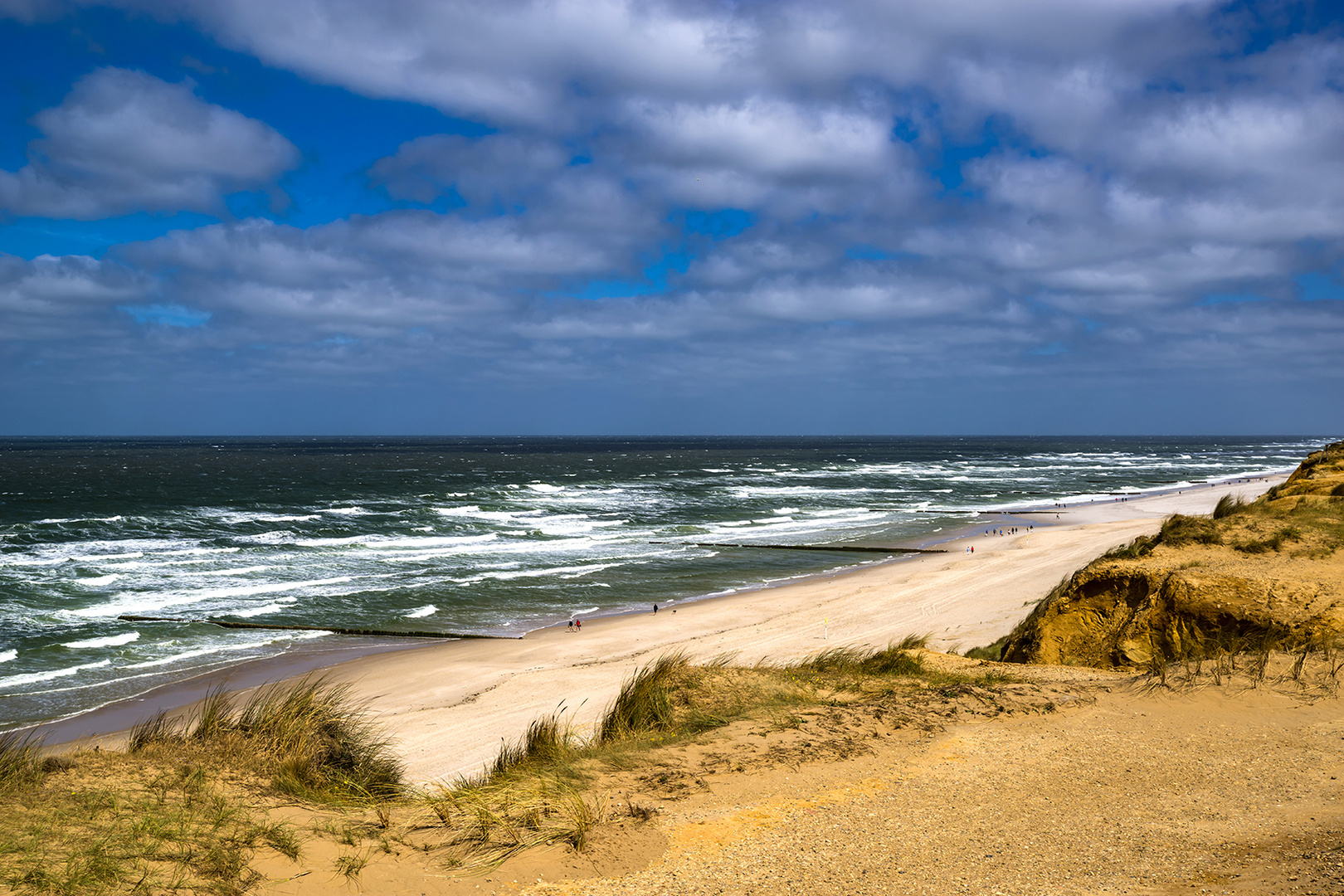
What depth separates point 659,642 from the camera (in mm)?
22500

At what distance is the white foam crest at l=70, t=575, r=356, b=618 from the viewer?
2602cm

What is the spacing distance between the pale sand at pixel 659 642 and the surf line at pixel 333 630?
0.87 meters

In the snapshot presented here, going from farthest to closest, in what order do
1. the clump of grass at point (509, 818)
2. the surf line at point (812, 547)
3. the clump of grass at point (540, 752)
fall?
the surf line at point (812, 547) < the clump of grass at point (540, 752) < the clump of grass at point (509, 818)

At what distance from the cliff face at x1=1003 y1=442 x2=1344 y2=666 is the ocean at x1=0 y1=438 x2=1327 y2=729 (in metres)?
16.8

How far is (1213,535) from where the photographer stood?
15.1 meters

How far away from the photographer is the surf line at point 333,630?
23.9 metres

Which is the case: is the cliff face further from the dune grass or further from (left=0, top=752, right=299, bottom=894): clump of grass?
(left=0, top=752, right=299, bottom=894): clump of grass

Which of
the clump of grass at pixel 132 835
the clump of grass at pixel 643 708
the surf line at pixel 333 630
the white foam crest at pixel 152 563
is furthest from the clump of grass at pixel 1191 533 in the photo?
the white foam crest at pixel 152 563

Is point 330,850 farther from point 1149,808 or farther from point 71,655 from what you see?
point 71,655

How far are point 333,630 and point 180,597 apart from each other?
8.37 meters

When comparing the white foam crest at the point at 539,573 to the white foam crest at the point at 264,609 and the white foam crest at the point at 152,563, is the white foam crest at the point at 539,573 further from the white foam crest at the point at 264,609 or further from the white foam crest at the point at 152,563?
the white foam crest at the point at 152,563

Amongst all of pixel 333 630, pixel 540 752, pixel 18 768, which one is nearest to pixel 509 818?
pixel 540 752

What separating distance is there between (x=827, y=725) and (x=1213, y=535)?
11073mm

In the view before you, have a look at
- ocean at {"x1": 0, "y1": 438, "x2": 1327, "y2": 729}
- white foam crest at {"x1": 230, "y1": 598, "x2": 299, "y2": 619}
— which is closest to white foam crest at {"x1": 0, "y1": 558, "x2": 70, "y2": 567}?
ocean at {"x1": 0, "y1": 438, "x2": 1327, "y2": 729}
